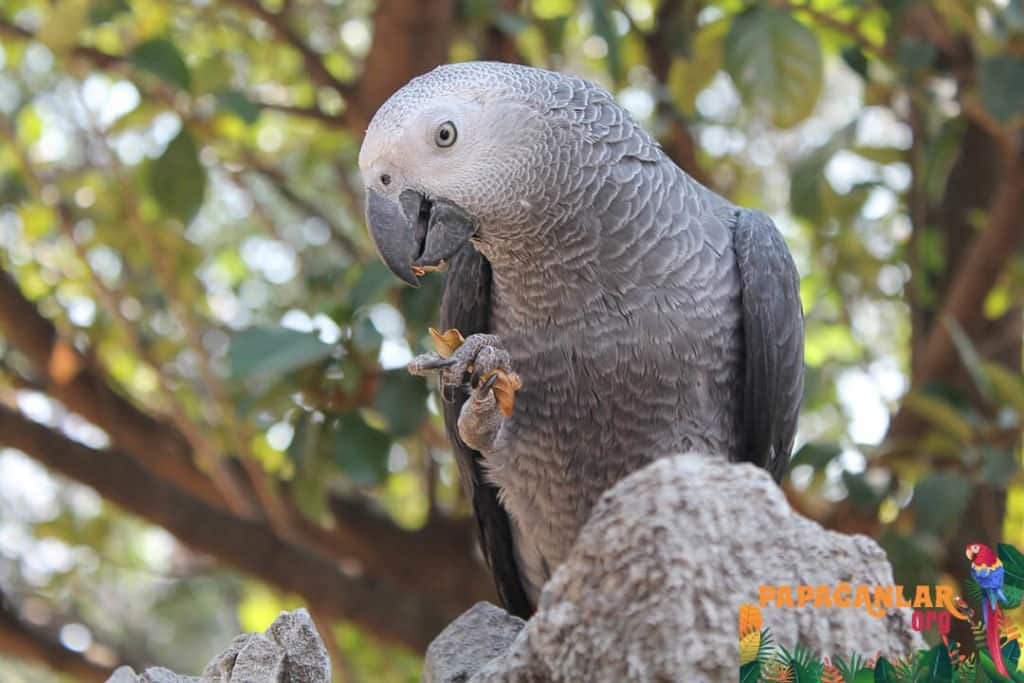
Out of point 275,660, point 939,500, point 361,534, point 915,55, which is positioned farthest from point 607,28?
point 361,534

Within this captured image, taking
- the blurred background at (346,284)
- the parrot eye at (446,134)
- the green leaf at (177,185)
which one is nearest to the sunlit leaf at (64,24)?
the blurred background at (346,284)


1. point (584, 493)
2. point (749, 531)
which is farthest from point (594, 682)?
point (584, 493)

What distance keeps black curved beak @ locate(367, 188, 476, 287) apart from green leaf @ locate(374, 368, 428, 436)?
2.18ft

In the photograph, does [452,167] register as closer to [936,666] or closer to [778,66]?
[936,666]

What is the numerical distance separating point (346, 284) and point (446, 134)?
93cm

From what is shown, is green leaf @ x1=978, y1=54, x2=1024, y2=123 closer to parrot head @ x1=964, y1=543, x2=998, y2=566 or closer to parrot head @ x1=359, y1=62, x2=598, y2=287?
parrot head @ x1=359, y1=62, x2=598, y2=287

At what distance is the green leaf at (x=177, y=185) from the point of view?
2.23 metres

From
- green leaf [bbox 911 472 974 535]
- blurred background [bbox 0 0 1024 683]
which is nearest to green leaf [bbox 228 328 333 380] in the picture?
blurred background [bbox 0 0 1024 683]

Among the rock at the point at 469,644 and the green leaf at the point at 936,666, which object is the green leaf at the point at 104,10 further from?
the green leaf at the point at 936,666

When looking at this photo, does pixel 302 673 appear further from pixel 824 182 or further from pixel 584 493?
pixel 824 182

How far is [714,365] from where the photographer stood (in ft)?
4.91

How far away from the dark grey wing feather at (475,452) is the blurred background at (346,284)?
0.33 meters

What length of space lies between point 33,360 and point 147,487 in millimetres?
427

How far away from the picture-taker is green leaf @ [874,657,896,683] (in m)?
0.85
